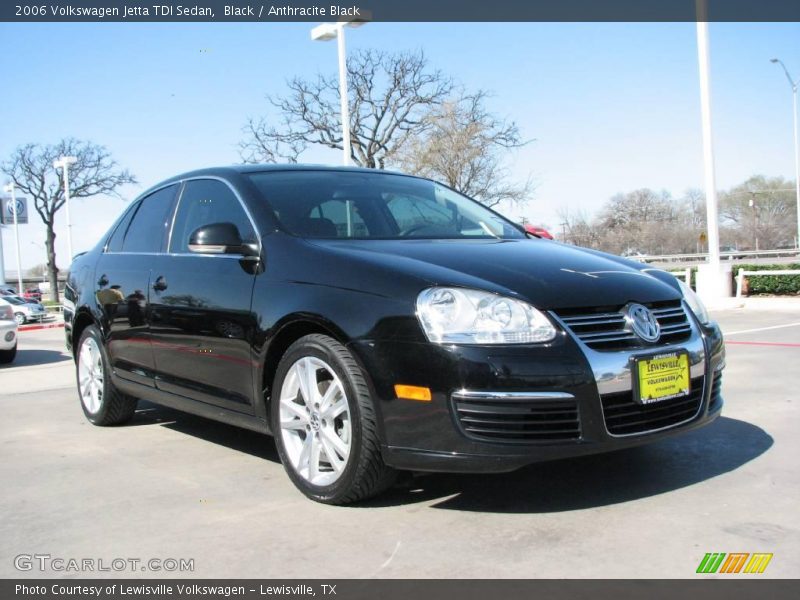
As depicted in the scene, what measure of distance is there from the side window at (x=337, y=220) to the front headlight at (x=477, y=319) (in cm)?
98

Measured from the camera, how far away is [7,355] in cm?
1159

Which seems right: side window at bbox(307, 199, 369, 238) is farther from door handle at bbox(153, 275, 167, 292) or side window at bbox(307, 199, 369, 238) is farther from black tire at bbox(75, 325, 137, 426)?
black tire at bbox(75, 325, 137, 426)

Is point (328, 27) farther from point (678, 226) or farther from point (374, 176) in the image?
point (678, 226)

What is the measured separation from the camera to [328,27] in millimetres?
16078

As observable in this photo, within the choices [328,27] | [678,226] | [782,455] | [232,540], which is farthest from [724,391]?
[678,226]

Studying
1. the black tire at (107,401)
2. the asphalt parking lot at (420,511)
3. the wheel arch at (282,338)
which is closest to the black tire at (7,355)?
the black tire at (107,401)

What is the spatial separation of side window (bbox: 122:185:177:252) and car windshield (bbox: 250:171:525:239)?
926 mm

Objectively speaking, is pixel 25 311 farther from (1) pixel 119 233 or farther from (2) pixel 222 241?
(2) pixel 222 241

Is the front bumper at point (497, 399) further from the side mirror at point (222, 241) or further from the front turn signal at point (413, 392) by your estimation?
the side mirror at point (222, 241)

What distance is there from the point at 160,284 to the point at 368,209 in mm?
1340

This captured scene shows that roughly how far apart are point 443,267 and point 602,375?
0.82 m

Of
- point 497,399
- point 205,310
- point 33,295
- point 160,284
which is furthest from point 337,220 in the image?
point 33,295

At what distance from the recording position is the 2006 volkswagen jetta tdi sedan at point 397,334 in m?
3.32
